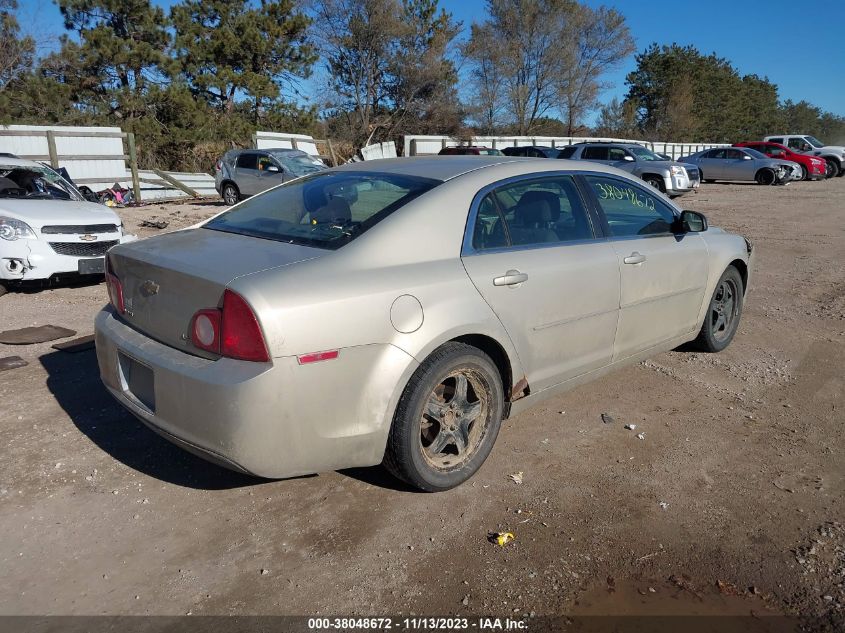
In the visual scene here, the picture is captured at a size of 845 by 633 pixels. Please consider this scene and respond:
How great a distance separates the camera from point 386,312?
2.93m

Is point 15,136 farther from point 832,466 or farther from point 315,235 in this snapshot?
point 832,466

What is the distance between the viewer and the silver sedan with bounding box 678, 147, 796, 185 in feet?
88.4

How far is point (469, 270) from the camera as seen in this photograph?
129 inches

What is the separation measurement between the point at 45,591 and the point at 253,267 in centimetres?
150

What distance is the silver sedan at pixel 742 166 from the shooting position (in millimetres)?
26938

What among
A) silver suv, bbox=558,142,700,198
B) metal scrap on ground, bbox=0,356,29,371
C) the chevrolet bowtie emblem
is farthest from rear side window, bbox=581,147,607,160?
the chevrolet bowtie emblem

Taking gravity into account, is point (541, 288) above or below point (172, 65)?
below

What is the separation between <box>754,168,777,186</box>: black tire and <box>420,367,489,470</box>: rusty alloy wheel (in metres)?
27.8

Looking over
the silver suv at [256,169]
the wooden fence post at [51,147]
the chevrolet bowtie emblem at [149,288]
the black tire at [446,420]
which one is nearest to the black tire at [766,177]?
the silver suv at [256,169]

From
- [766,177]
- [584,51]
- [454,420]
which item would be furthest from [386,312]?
[584,51]

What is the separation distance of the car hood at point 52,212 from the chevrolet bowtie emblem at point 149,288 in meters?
4.92

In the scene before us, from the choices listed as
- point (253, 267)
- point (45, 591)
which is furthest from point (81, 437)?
point (253, 267)

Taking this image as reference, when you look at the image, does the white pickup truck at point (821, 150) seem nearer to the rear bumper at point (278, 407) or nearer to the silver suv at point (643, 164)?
the silver suv at point (643, 164)

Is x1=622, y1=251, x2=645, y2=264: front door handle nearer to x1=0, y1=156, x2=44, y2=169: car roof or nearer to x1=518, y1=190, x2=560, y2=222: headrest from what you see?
x1=518, y1=190, x2=560, y2=222: headrest
